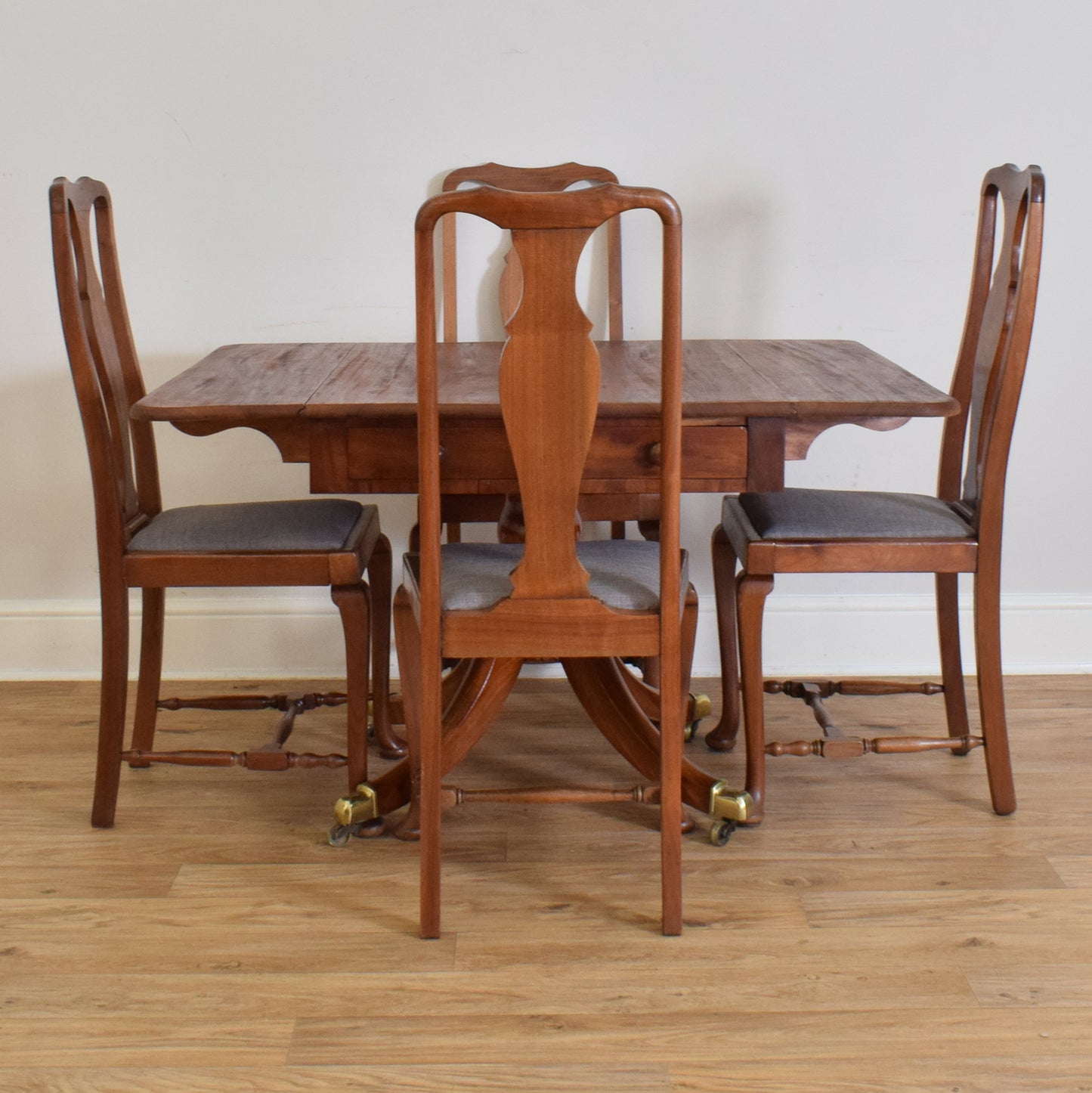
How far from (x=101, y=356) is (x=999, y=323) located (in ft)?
4.91

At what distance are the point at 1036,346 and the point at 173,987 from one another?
219 centimetres

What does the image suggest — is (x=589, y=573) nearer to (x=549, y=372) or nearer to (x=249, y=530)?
(x=549, y=372)

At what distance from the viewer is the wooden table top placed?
1.88 m

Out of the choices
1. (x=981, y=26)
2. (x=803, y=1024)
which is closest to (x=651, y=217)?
(x=981, y=26)

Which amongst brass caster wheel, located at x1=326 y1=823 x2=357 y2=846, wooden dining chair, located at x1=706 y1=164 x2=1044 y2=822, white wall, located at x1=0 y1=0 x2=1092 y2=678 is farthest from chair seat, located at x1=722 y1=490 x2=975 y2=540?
brass caster wheel, located at x1=326 y1=823 x2=357 y2=846

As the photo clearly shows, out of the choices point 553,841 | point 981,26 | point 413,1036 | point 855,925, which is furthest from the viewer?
point 981,26

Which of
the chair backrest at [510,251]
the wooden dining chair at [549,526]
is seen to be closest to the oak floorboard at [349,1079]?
the wooden dining chair at [549,526]

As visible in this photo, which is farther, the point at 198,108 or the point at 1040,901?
the point at 198,108

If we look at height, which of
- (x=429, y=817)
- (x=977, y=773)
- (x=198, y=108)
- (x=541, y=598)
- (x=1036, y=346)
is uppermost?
(x=198, y=108)

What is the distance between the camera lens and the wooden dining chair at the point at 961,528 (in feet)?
6.64

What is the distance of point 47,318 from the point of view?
2.71 m

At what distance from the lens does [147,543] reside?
2.09 m

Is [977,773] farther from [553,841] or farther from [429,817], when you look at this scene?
[429,817]

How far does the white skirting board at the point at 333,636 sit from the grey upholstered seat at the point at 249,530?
0.68 metres
